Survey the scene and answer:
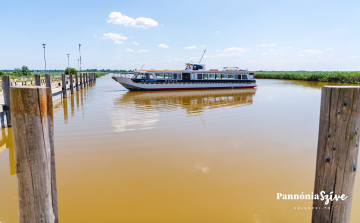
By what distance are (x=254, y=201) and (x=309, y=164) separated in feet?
8.44

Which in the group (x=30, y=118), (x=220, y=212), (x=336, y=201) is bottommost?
(x=220, y=212)

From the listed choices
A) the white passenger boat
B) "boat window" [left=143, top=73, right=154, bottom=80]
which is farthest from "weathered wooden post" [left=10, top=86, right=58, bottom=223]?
"boat window" [left=143, top=73, right=154, bottom=80]

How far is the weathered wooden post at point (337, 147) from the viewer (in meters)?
2.36

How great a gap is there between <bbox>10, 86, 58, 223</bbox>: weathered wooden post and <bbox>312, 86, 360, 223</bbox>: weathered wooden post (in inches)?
109

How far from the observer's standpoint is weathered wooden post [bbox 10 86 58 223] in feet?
7.24

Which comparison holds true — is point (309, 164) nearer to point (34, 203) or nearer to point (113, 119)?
point (34, 203)

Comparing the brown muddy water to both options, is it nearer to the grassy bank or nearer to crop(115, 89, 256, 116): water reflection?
crop(115, 89, 256, 116): water reflection

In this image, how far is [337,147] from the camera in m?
2.46

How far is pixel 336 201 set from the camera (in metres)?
2.54

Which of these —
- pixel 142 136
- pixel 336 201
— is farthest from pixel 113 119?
pixel 336 201

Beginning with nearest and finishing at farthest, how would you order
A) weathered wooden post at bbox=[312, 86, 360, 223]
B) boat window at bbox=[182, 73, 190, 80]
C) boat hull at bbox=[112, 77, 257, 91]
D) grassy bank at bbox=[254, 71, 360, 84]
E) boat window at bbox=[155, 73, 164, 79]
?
weathered wooden post at bbox=[312, 86, 360, 223] < boat hull at bbox=[112, 77, 257, 91] < boat window at bbox=[155, 73, 164, 79] < boat window at bbox=[182, 73, 190, 80] < grassy bank at bbox=[254, 71, 360, 84]

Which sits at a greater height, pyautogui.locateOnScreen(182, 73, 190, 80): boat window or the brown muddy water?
pyautogui.locateOnScreen(182, 73, 190, 80): boat window

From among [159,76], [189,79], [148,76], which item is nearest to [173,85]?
[159,76]

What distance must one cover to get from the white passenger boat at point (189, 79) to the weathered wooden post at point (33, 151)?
25.7m
